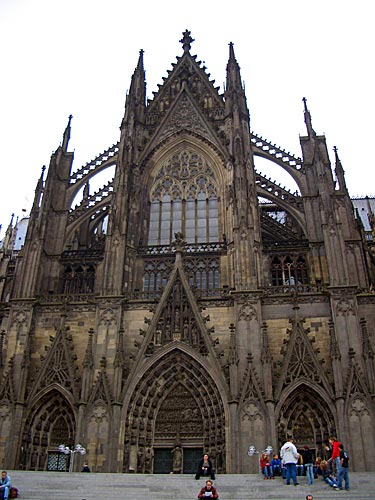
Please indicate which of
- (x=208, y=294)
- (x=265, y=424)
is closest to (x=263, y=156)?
(x=208, y=294)

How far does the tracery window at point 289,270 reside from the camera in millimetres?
25812

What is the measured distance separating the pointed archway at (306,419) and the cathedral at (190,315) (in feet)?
0.19

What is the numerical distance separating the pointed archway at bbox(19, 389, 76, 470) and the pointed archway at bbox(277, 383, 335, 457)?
335 inches

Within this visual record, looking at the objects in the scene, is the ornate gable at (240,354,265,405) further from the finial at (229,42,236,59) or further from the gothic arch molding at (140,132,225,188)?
the finial at (229,42,236,59)

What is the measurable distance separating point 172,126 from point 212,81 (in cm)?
423

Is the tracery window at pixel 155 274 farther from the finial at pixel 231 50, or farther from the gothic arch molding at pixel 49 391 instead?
the finial at pixel 231 50

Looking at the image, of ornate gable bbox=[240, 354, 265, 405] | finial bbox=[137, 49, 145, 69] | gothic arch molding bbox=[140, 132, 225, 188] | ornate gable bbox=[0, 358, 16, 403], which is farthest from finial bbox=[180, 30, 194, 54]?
ornate gable bbox=[0, 358, 16, 403]

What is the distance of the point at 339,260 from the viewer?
2434cm

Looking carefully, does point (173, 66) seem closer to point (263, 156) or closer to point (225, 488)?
point (263, 156)

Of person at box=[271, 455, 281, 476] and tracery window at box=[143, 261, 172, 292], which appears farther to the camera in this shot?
tracery window at box=[143, 261, 172, 292]

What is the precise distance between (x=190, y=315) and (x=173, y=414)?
4.18 m

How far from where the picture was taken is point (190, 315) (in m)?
24.4

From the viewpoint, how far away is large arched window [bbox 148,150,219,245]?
29.1 m

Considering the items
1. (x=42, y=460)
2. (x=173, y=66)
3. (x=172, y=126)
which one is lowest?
(x=42, y=460)
